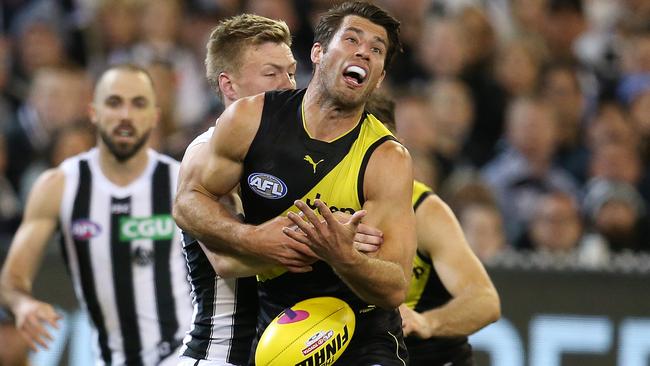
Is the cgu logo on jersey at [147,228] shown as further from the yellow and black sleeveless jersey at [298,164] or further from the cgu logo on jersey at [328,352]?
the cgu logo on jersey at [328,352]

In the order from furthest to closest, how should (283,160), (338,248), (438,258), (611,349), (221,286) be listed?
1. (611,349)
2. (438,258)
3. (221,286)
4. (283,160)
5. (338,248)

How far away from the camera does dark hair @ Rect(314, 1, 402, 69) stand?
448cm

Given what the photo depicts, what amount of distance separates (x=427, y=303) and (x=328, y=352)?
53.0 inches

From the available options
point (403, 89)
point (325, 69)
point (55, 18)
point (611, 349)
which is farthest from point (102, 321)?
point (55, 18)

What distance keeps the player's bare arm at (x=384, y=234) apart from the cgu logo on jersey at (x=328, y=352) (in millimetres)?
187

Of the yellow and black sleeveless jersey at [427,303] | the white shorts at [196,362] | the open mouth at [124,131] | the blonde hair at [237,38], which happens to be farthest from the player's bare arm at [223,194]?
the open mouth at [124,131]

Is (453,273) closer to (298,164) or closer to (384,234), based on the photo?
(384,234)

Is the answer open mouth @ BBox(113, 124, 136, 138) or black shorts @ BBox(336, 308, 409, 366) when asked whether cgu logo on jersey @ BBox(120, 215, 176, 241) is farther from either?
black shorts @ BBox(336, 308, 409, 366)

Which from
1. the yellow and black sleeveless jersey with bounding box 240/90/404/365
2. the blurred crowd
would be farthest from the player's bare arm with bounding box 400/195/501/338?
the blurred crowd

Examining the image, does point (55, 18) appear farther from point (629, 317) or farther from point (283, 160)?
point (283, 160)

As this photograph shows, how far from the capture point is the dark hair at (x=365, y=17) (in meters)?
4.48

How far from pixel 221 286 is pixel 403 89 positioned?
5.55 metres

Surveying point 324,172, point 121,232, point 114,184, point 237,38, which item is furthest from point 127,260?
point 324,172

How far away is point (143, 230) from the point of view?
6.58 m
